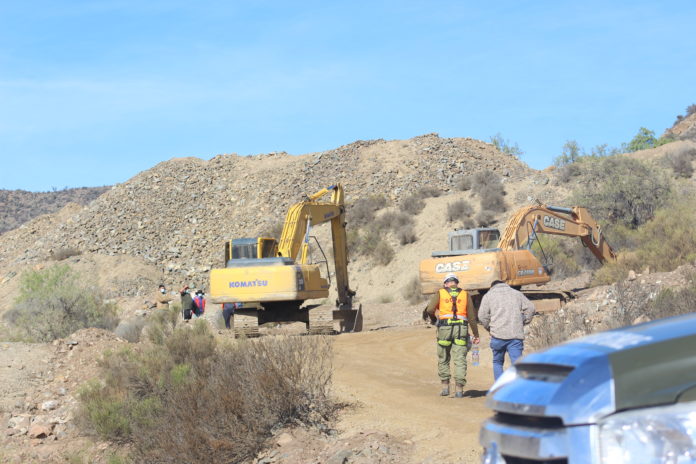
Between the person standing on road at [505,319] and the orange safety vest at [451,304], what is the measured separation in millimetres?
687

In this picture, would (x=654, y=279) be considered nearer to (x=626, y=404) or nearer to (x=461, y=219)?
(x=626, y=404)

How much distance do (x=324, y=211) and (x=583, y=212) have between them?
27.0ft

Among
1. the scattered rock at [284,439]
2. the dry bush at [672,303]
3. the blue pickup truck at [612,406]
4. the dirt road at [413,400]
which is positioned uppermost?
the blue pickup truck at [612,406]

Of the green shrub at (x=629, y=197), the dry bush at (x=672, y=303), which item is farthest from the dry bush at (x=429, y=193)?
the dry bush at (x=672, y=303)

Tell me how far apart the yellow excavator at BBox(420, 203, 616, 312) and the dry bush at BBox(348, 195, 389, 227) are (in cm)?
2518

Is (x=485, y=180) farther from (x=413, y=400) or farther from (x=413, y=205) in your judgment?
(x=413, y=400)

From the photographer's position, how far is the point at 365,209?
5244 centimetres

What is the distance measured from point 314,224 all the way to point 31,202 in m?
93.0

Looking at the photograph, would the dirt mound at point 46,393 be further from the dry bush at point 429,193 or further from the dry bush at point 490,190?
the dry bush at point 429,193

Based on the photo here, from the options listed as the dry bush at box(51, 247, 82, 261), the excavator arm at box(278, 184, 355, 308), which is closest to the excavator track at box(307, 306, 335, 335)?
the excavator arm at box(278, 184, 355, 308)

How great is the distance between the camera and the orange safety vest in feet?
38.2

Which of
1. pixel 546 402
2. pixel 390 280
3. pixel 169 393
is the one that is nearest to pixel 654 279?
pixel 169 393

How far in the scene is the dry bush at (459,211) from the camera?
4638 centimetres

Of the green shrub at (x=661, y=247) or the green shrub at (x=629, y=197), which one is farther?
the green shrub at (x=629, y=197)
